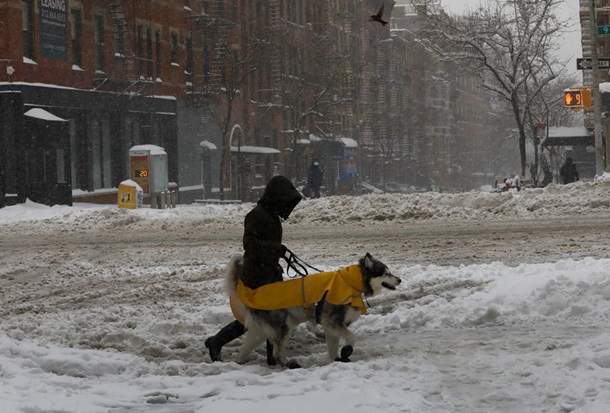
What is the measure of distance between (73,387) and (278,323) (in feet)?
5.60

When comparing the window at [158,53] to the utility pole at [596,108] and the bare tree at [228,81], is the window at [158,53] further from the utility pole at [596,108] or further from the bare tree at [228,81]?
the utility pole at [596,108]

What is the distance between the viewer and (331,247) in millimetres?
17656

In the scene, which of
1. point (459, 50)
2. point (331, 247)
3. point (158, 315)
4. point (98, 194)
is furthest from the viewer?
point (459, 50)

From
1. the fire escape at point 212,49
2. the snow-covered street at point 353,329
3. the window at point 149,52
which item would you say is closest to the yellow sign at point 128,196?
the snow-covered street at point 353,329

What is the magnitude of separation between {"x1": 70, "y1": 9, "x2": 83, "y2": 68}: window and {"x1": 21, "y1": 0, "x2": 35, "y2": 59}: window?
283 cm

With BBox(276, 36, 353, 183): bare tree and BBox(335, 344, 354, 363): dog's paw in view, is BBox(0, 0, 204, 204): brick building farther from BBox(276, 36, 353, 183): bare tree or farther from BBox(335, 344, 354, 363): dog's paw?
BBox(335, 344, 354, 363): dog's paw

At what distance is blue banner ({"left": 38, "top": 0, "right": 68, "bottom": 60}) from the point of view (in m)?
33.8

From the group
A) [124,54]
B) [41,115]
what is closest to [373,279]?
[41,115]

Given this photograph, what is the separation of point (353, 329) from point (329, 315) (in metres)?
1.86

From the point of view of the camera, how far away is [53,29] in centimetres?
3438

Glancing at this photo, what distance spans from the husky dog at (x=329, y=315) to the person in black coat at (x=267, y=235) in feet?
0.72

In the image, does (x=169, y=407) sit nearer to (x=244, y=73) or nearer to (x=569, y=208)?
(x=569, y=208)

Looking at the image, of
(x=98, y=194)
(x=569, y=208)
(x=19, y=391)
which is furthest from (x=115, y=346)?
(x=98, y=194)

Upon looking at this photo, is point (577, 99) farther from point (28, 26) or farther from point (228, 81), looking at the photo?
point (28, 26)
